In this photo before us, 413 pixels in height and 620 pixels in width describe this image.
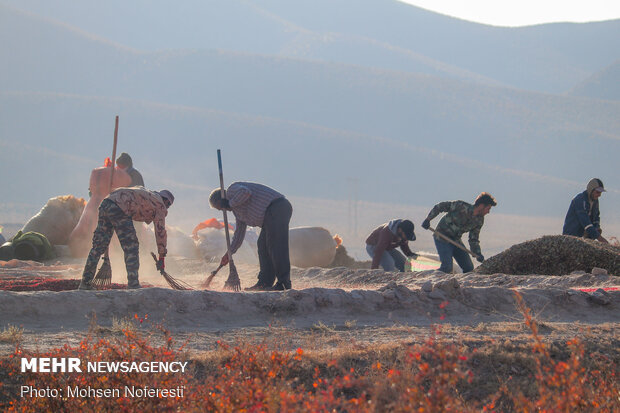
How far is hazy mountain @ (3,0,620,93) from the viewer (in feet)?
417

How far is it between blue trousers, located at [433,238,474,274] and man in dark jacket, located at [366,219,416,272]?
0.39 meters

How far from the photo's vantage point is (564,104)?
8312 cm

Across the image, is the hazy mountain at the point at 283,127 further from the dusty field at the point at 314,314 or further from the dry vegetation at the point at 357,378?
the dry vegetation at the point at 357,378

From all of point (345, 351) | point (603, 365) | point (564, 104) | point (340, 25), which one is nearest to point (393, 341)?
point (345, 351)

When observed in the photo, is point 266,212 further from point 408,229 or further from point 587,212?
point 587,212

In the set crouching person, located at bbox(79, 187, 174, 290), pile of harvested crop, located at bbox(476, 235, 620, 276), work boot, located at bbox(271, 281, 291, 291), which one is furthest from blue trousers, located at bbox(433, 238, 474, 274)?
crouching person, located at bbox(79, 187, 174, 290)

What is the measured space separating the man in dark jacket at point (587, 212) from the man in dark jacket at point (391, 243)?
2147 millimetres

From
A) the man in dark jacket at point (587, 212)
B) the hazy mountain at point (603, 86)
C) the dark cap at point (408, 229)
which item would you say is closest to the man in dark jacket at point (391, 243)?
the dark cap at point (408, 229)

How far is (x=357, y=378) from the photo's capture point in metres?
4.32

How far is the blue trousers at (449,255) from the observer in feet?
31.9

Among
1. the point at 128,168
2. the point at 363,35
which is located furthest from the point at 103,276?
the point at 363,35

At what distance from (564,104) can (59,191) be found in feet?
181

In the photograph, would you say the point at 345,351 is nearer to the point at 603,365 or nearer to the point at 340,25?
the point at 603,365

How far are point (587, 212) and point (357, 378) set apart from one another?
649 centimetres
